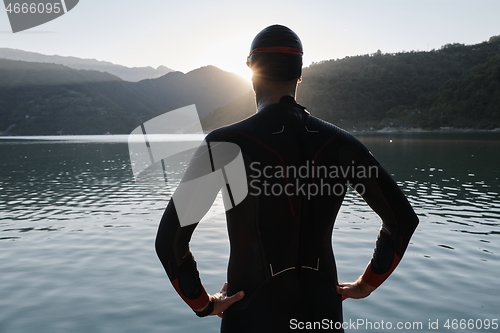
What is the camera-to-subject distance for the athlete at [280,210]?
176cm

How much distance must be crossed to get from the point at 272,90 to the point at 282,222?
576 millimetres

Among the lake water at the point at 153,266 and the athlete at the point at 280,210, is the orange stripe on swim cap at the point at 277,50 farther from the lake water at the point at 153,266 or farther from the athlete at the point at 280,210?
the lake water at the point at 153,266

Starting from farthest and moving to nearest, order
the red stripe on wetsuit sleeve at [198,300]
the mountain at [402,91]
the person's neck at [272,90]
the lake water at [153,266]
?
the mountain at [402,91] < the lake water at [153,266] < the person's neck at [272,90] < the red stripe on wetsuit sleeve at [198,300]

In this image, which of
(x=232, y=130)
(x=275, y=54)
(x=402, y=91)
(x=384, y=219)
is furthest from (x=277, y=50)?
(x=402, y=91)

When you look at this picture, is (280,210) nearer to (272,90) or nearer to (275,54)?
(272,90)

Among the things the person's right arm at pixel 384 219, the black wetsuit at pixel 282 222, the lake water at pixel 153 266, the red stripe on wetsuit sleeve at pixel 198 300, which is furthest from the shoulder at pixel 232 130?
the lake water at pixel 153 266

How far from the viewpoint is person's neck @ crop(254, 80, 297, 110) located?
1893 mm

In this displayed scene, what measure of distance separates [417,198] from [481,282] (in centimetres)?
1126

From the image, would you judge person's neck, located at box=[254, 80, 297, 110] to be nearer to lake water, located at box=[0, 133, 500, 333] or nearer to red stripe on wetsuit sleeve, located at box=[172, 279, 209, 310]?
red stripe on wetsuit sleeve, located at box=[172, 279, 209, 310]

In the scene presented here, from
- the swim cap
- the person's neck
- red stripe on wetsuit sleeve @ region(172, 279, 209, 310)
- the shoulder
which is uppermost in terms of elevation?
the swim cap

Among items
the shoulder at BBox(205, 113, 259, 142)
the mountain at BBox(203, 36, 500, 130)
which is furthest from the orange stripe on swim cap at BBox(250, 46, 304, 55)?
the mountain at BBox(203, 36, 500, 130)

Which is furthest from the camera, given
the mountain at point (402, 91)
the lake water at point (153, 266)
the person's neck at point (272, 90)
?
the mountain at point (402, 91)

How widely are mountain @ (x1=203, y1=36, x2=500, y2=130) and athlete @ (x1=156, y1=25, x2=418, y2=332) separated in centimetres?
13541

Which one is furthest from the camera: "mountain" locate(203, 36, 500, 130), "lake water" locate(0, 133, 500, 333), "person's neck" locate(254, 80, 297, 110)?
"mountain" locate(203, 36, 500, 130)
